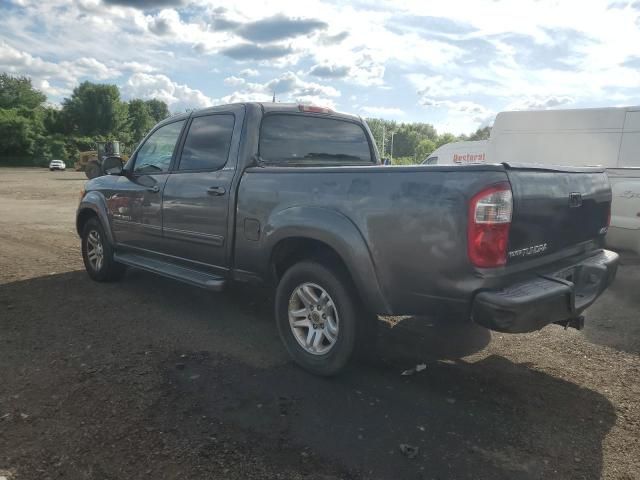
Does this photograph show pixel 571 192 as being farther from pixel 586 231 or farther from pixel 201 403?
pixel 201 403

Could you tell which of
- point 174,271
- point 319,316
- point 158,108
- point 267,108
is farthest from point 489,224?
point 158,108

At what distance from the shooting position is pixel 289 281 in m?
3.69

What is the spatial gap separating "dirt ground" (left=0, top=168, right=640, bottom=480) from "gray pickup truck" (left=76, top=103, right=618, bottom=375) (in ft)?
1.59

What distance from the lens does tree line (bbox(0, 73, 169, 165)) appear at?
2418 inches

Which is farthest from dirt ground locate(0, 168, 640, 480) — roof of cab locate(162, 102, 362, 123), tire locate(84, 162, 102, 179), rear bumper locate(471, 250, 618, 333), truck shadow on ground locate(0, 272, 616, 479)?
roof of cab locate(162, 102, 362, 123)

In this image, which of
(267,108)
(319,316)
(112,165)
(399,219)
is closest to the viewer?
(399,219)

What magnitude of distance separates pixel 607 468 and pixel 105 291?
508cm

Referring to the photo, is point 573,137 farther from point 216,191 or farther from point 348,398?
point 348,398

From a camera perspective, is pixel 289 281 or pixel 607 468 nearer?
pixel 607 468

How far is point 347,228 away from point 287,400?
1183mm

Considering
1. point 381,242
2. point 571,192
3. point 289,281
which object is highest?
point 571,192

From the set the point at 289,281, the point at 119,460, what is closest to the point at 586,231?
the point at 289,281

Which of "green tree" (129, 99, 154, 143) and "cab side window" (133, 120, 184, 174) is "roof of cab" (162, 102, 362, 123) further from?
"green tree" (129, 99, 154, 143)

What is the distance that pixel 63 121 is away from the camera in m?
A: 73.5
